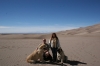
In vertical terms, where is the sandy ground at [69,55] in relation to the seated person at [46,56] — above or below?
below

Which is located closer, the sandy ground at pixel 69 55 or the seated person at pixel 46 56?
the sandy ground at pixel 69 55

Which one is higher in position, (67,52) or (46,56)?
(46,56)

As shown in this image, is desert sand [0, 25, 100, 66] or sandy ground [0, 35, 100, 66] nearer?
sandy ground [0, 35, 100, 66]

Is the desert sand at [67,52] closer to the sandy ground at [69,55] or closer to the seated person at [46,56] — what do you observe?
the sandy ground at [69,55]

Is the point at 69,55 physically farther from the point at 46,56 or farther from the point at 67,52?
the point at 46,56

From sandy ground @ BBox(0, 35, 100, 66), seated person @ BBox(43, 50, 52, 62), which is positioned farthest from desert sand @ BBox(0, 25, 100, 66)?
seated person @ BBox(43, 50, 52, 62)

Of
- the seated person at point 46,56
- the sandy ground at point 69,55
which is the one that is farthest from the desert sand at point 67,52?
the seated person at point 46,56

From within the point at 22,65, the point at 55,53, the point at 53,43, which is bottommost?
the point at 22,65

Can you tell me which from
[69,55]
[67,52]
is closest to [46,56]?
[69,55]

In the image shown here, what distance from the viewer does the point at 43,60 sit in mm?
9094

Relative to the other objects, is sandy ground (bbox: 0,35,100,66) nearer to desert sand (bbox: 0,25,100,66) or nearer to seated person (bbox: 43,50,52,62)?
desert sand (bbox: 0,25,100,66)

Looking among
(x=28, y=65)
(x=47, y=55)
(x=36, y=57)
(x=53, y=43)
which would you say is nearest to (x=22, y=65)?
(x=28, y=65)

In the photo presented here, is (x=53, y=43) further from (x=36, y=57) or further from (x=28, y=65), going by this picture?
(x=28, y=65)

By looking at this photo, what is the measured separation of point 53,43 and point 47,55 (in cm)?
86
